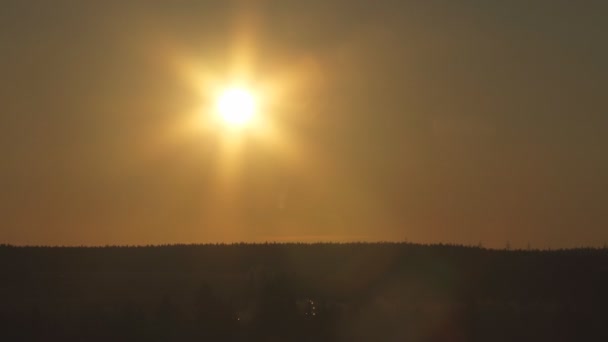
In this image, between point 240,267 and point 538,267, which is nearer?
point 538,267

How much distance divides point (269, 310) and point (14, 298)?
43.1 feet

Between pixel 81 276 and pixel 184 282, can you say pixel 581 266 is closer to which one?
pixel 184 282

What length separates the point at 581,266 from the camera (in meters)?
40.8

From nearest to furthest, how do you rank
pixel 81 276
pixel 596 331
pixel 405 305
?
1. pixel 596 331
2. pixel 405 305
3. pixel 81 276

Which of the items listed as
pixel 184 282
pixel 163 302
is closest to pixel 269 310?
pixel 163 302

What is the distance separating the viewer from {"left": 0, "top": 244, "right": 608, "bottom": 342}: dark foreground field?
28.2 meters

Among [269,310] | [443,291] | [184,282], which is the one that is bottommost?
[269,310]

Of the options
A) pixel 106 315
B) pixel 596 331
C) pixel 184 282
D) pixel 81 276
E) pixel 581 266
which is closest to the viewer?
pixel 596 331

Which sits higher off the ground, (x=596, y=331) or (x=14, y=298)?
(x=14, y=298)

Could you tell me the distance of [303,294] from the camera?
109 ft

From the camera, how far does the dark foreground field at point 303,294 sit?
2825cm

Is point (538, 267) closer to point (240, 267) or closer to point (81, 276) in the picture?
point (240, 267)

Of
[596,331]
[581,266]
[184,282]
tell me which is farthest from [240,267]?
[596,331]

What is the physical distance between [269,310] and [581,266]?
53.7ft
